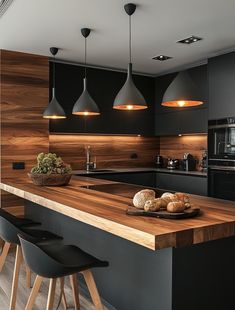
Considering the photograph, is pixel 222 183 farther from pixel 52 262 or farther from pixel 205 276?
pixel 52 262

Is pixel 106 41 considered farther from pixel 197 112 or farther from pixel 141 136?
pixel 141 136

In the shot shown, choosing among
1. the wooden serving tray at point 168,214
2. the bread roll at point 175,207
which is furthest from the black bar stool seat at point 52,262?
the bread roll at point 175,207

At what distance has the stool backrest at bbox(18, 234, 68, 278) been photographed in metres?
1.71

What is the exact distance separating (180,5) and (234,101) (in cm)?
167

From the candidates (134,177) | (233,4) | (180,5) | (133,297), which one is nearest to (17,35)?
(180,5)

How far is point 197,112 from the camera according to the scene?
16.3 feet

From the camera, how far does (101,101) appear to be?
17.1 ft

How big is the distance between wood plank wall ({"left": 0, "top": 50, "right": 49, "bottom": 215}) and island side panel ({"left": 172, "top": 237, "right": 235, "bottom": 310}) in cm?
309

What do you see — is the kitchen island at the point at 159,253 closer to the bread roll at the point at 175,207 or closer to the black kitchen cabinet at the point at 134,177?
the bread roll at the point at 175,207

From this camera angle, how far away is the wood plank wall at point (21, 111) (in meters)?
4.36

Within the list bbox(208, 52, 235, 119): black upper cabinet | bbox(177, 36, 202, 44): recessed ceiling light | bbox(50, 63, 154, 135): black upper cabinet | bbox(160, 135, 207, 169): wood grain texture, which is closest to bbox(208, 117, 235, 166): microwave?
bbox(208, 52, 235, 119): black upper cabinet

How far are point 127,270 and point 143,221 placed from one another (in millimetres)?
772

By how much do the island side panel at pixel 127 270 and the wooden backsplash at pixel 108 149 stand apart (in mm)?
2139

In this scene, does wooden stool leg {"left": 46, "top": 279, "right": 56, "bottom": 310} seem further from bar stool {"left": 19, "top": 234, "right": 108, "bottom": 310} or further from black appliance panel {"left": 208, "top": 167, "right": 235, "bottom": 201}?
black appliance panel {"left": 208, "top": 167, "right": 235, "bottom": 201}
